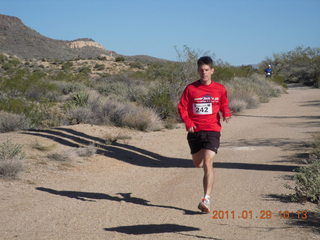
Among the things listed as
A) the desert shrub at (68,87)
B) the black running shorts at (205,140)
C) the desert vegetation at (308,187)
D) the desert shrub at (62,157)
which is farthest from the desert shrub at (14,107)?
the desert vegetation at (308,187)

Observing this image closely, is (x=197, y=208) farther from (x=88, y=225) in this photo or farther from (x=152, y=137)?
(x=152, y=137)

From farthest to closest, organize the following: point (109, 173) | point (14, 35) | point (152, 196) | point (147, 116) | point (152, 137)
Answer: point (14, 35), point (147, 116), point (152, 137), point (109, 173), point (152, 196)

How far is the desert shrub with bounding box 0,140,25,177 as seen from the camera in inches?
267

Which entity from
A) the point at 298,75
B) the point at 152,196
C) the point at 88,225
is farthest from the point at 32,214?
the point at 298,75

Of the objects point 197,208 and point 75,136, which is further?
point 75,136

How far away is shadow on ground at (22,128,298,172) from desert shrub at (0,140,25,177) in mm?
1832

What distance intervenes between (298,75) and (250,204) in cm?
4447

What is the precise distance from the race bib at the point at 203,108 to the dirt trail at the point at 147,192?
50.2 inches

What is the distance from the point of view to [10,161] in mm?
6891

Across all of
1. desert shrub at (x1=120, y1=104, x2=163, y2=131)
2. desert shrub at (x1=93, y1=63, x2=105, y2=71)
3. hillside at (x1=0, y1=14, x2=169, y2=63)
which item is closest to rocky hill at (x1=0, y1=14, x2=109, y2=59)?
hillside at (x1=0, y1=14, x2=169, y2=63)

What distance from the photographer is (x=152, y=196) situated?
597 centimetres

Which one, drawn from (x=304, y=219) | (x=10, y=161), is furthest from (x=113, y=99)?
(x=304, y=219)

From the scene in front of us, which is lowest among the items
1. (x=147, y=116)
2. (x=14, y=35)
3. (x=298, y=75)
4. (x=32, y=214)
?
(x=32, y=214)
